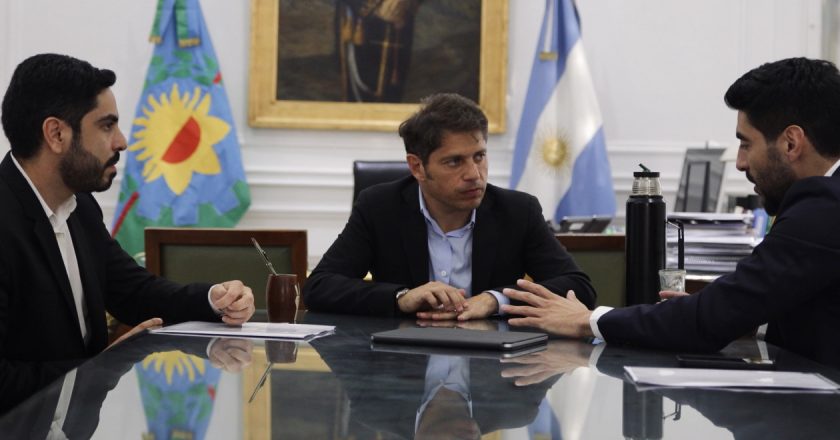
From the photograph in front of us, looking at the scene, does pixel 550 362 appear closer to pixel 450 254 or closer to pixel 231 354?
pixel 231 354

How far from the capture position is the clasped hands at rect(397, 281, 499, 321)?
8.59ft

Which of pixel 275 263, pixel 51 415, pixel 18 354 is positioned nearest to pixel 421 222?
pixel 275 263

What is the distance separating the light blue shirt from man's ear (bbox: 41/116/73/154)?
1142mm

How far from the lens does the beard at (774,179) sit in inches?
88.2

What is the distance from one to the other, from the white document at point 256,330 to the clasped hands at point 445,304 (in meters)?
0.37

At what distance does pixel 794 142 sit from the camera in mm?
2199

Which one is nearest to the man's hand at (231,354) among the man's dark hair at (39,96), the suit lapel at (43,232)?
the suit lapel at (43,232)

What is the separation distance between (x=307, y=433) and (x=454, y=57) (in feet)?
17.4

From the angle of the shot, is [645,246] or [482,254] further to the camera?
[482,254]

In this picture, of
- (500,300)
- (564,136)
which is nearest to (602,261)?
(500,300)

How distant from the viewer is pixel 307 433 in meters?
1.20

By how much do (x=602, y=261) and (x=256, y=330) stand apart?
163 centimetres

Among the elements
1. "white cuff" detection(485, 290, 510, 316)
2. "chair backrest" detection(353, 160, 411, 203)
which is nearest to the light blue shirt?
"white cuff" detection(485, 290, 510, 316)

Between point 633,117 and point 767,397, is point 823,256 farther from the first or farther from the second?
point 633,117
